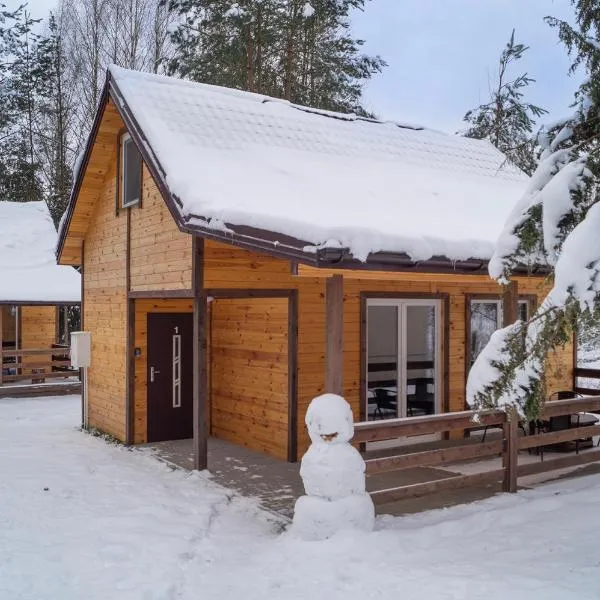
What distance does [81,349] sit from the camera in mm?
11094

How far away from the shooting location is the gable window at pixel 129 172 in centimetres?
990

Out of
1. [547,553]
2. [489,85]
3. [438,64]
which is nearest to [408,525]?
[547,553]

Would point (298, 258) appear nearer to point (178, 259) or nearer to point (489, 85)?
point (178, 259)

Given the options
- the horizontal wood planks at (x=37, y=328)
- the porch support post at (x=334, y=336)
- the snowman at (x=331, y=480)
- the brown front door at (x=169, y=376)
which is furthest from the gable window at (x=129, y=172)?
the horizontal wood planks at (x=37, y=328)

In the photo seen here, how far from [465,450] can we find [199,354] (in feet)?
10.6

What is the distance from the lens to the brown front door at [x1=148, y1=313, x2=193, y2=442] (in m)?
10.2

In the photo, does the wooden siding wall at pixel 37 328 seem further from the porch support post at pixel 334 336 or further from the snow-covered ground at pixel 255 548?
the porch support post at pixel 334 336

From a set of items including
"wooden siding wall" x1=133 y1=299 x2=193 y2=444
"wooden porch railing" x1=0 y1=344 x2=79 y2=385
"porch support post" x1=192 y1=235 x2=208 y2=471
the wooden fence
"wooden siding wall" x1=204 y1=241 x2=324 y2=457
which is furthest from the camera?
"wooden porch railing" x1=0 y1=344 x2=79 y2=385

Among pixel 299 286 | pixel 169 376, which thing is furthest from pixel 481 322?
pixel 169 376

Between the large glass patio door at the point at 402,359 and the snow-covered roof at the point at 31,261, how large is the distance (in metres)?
9.59

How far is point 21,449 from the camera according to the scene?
9.80m

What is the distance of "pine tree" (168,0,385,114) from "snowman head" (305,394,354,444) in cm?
1574

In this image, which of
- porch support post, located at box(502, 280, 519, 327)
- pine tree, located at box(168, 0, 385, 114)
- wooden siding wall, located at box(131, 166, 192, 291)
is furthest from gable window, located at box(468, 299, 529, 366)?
pine tree, located at box(168, 0, 385, 114)

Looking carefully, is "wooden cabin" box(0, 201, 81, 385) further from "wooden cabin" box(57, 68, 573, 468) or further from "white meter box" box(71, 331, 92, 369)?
"white meter box" box(71, 331, 92, 369)
